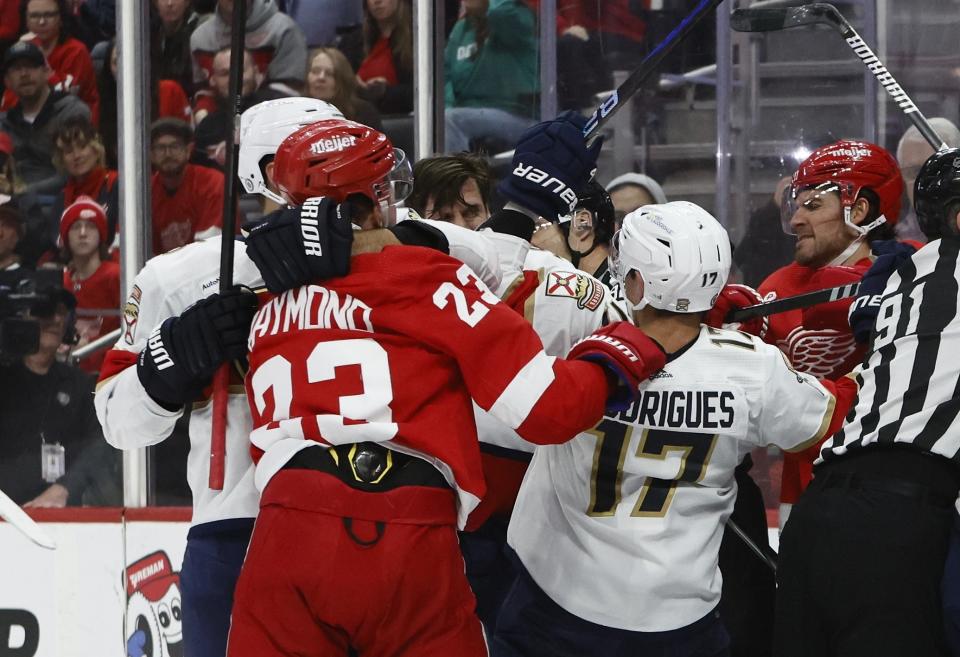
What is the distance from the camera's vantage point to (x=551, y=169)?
227 cm

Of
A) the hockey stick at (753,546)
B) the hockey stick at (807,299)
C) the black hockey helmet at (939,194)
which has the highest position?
the black hockey helmet at (939,194)

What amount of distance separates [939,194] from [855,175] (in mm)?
559

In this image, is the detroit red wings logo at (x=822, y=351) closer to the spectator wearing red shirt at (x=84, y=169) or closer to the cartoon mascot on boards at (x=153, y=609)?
the cartoon mascot on boards at (x=153, y=609)

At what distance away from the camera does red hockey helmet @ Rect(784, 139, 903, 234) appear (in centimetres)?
268

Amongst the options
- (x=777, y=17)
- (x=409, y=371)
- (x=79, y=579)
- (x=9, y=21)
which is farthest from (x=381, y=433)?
(x=9, y=21)

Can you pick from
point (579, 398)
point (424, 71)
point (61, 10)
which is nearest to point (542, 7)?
point (424, 71)

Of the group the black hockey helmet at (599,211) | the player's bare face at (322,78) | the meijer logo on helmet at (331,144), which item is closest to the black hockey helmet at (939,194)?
the meijer logo on helmet at (331,144)

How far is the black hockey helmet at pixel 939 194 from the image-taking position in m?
2.12

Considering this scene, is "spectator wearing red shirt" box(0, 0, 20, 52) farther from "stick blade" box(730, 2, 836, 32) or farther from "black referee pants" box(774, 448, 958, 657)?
"black referee pants" box(774, 448, 958, 657)

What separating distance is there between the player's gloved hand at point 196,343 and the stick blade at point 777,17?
1407mm

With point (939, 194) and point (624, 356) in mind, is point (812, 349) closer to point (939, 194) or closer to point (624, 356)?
point (939, 194)

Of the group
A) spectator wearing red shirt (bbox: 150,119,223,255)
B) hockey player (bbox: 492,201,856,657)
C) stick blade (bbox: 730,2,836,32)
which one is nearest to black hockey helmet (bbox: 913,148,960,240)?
hockey player (bbox: 492,201,856,657)

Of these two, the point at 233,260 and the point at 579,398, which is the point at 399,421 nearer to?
the point at 579,398

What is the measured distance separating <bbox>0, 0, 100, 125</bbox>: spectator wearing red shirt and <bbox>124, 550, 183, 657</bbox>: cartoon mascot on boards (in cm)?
167
